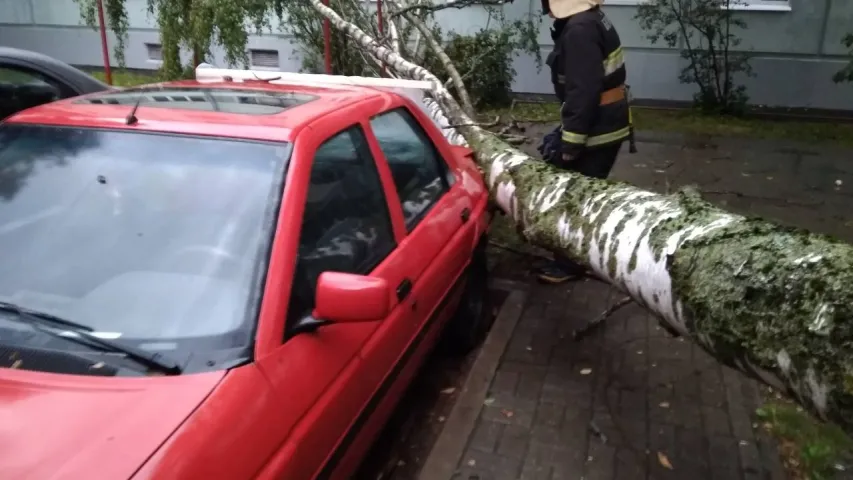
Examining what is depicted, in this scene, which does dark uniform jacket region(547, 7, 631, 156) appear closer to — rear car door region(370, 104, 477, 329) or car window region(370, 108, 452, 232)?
rear car door region(370, 104, 477, 329)

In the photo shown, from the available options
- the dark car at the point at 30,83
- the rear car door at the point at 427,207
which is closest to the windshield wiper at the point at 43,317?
the rear car door at the point at 427,207

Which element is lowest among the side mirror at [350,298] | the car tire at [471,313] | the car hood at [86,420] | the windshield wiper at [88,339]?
the car tire at [471,313]


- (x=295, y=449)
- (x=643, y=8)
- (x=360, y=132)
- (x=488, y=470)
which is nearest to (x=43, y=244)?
(x=295, y=449)

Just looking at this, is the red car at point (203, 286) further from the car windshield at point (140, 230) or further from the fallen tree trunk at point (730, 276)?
the fallen tree trunk at point (730, 276)

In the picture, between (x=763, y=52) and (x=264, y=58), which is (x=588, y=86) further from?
(x=264, y=58)

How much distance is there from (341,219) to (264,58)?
11640mm

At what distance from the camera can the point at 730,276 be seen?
2500 millimetres

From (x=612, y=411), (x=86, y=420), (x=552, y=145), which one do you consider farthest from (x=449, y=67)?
(x=86, y=420)

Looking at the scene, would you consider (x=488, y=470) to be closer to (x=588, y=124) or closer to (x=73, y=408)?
(x=73, y=408)

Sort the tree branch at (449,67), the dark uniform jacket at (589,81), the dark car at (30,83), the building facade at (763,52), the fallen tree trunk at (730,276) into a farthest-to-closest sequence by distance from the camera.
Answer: the building facade at (763,52), the tree branch at (449,67), the dark car at (30,83), the dark uniform jacket at (589,81), the fallen tree trunk at (730,276)

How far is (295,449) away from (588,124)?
3.20 m

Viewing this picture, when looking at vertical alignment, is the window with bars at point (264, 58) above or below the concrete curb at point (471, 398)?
above

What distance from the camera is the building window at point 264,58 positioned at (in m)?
13.5

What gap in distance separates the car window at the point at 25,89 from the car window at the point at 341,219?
3023 millimetres
